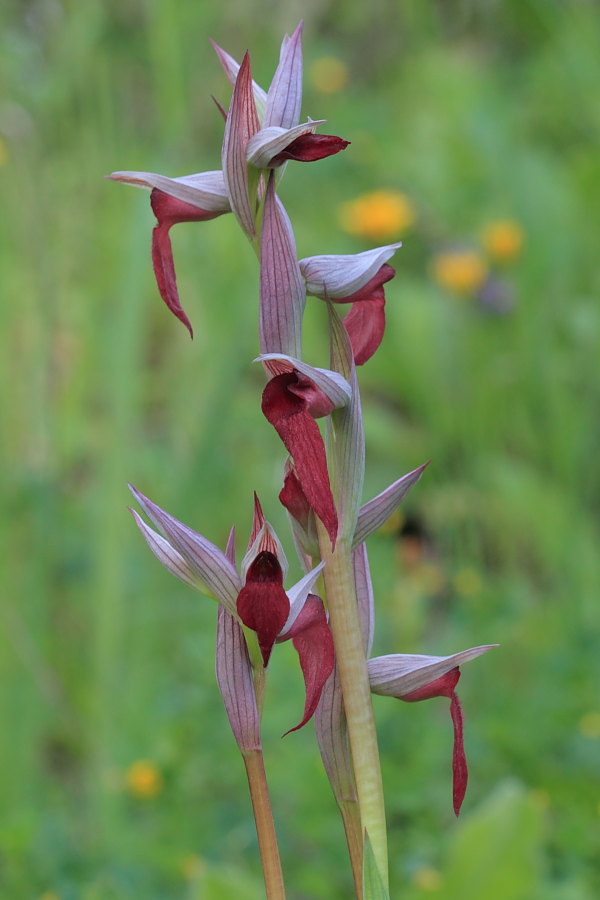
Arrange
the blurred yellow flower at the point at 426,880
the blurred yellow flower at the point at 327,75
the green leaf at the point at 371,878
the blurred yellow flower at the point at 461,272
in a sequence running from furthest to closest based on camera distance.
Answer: the blurred yellow flower at the point at 327,75
the blurred yellow flower at the point at 461,272
the blurred yellow flower at the point at 426,880
the green leaf at the point at 371,878

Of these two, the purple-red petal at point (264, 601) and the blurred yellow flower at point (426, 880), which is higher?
the purple-red petal at point (264, 601)

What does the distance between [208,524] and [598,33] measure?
291 centimetres

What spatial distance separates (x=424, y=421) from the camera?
331cm

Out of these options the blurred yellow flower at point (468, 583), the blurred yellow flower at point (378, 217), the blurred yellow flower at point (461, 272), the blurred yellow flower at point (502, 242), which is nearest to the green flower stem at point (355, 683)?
the blurred yellow flower at point (468, 583)

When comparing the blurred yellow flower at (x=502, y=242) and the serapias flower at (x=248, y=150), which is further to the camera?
the blurred yellow flower at (x=502, y=242)

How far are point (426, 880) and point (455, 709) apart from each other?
2.57 feet

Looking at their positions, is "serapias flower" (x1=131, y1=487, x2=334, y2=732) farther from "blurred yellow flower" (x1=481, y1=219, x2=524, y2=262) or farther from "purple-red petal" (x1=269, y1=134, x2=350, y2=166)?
"blurred yellow flower" (x1=481, y1=219, x2=524, y2=262)

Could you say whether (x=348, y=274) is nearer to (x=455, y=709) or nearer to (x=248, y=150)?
(x=248, y=150)

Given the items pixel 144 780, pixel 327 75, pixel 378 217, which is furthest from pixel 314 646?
pixel 327 75

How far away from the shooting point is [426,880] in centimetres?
134

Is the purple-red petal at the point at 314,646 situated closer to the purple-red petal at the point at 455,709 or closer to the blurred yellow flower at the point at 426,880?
the purple-red petal at the point at 455,709

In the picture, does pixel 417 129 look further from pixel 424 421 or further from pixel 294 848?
pixel 294 848

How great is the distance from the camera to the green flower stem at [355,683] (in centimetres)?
58

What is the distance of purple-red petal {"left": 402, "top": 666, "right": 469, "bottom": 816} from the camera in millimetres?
630
